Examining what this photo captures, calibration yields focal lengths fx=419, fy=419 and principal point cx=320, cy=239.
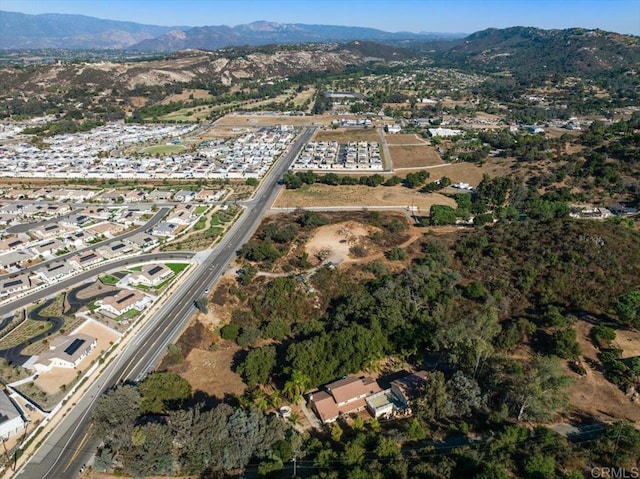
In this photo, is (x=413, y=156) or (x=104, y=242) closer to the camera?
(x=104, y=242)

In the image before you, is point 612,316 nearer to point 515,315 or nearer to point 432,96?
point 515,315

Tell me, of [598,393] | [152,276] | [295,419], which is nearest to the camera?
[295,419]

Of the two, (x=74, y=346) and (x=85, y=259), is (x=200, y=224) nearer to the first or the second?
(x=85, y=259)

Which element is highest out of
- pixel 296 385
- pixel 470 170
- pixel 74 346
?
pixel 296 385

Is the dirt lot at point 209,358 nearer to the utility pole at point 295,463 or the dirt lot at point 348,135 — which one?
the utility pole at point 295,463

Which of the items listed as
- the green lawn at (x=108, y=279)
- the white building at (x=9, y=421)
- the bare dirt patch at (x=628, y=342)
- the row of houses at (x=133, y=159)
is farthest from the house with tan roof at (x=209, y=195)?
the bare dirt patch at (x=628, y=342)

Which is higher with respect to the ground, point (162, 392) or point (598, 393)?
point (598, 393)

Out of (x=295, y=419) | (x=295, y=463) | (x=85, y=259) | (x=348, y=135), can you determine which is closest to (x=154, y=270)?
(x=85, y=259)

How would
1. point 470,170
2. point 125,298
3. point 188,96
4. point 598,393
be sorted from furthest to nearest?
point 188,96 → point 470,170 → point 125,298 → point 598,393
